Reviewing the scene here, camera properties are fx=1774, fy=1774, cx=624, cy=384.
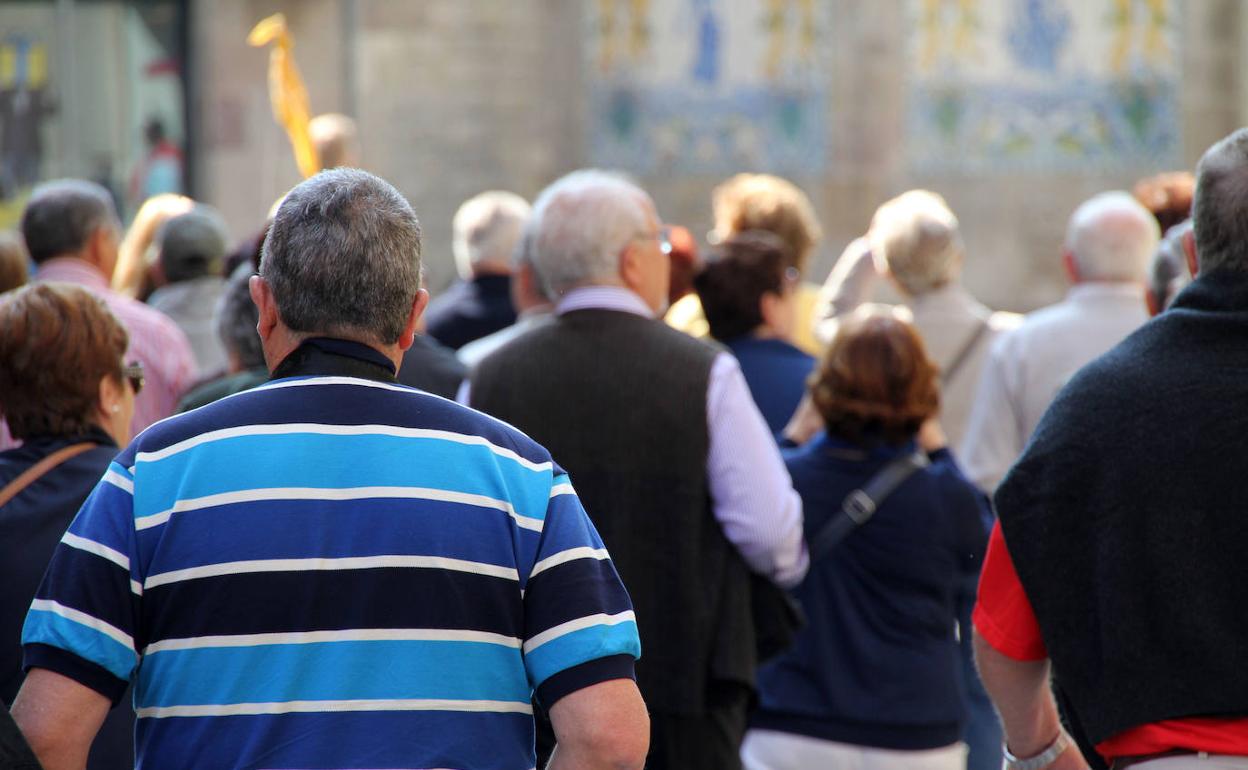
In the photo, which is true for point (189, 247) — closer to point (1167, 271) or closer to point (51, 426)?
point (51, 426)

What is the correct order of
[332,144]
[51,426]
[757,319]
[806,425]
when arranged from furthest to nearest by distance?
[332,144], [757,319], [806,425], [51,426]

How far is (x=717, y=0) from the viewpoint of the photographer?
11.9 m

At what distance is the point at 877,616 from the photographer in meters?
4.46

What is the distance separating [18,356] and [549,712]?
1.42m

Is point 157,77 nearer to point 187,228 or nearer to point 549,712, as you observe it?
point 187,228

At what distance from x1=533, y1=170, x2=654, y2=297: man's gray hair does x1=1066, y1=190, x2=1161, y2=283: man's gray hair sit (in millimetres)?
1952

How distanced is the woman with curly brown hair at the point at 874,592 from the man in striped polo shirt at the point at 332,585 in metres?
2.17

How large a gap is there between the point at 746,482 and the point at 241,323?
1.34 metres

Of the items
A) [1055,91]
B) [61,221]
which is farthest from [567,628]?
[1055,91]

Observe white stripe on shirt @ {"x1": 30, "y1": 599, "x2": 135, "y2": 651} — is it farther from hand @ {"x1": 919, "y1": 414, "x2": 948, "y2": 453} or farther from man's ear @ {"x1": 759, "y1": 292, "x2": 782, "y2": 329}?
man's ear @ {"x1": 759, "y1": 292, "x2": 782, "y2": 329}

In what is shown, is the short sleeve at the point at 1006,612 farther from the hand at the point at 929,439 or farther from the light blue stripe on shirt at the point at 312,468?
the hand at the point at 929,439

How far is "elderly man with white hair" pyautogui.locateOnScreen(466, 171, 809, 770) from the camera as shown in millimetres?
3764

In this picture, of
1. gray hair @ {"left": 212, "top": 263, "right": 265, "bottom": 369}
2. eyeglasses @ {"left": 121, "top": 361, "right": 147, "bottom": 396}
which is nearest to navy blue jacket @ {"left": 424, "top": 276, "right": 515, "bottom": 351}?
gray hair @ {"left": 212, "top": 263, "right": 265, "bottom": 369}

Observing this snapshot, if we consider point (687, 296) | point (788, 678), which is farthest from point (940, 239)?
point (788, 678)
